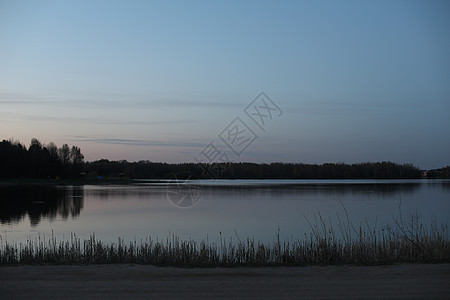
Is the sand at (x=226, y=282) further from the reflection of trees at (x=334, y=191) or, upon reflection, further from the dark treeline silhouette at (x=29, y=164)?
the dark treeline silhouette at (x=29, y=164)

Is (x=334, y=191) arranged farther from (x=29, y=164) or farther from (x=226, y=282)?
(x=29, y=164)

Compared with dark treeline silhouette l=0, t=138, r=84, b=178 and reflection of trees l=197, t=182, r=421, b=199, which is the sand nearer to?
reflection of trees l=197, t=182, r=421, b=199

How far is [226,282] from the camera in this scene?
22.5 ft

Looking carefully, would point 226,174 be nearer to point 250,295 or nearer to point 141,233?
point 141,233

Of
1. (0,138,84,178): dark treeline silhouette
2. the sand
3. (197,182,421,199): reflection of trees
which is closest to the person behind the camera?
the sand

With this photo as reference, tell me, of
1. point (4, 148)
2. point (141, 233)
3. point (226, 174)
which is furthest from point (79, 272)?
point (226, 174)

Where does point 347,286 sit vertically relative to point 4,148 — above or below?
below

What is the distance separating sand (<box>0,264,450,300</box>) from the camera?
6051mm

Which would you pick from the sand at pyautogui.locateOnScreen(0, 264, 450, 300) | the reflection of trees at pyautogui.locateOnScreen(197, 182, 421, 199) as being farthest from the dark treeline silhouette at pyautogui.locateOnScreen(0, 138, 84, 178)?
the sand at pyautogui.locateOnScreen(0, 264, 450, 300)

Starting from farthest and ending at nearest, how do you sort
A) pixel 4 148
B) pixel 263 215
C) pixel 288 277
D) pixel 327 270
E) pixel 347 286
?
pixel 4 148 < pixel 263 215 < pixel 327 270 < pixel 288 277 < pixel 347 286

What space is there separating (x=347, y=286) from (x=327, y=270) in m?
1.23

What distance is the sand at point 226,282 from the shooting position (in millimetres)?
6051

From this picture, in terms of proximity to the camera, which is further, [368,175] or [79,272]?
[368,175]

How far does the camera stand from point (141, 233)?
58.0 feet
